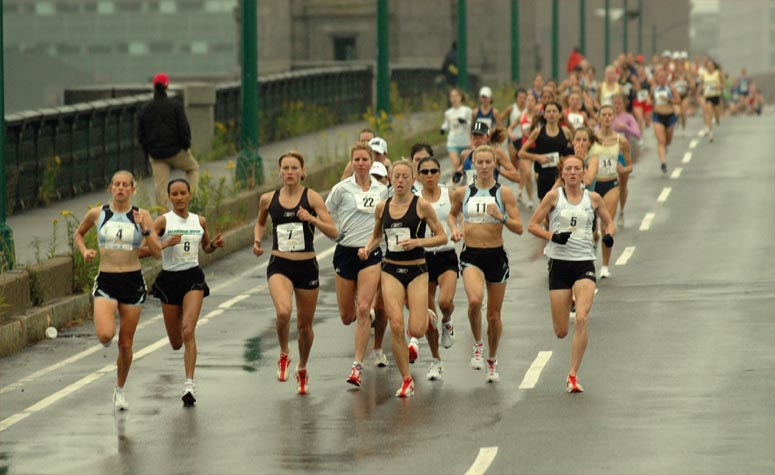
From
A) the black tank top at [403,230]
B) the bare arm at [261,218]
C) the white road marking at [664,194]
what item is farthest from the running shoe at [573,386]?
the white road marking at [664,194]

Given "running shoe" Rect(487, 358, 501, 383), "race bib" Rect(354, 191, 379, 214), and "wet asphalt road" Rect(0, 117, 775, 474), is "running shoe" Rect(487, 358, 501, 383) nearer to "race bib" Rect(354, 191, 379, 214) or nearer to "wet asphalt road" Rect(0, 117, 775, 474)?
"wet asphalt road" Rect(0, 117, 775, 474)

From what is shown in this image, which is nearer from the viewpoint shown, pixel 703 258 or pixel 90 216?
pixel 90 216

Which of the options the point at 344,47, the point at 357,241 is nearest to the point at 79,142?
the point at 357,241

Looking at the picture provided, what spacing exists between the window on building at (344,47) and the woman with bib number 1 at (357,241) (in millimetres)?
64792

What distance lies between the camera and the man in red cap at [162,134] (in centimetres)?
2516

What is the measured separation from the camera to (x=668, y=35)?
14625cm

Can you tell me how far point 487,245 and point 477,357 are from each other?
41.7 inches

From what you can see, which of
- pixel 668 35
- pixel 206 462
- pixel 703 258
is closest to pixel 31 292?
pixel 206 462

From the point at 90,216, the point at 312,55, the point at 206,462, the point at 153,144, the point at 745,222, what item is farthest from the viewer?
the point at 312,55

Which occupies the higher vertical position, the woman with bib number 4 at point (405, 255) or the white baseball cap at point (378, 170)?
the white baseball cap at point (378, 170)

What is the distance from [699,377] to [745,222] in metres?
12.4

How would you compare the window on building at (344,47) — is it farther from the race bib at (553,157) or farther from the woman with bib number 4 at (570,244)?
the woman with bib number 4 at (570,244)

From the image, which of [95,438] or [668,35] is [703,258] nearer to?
[95,438]

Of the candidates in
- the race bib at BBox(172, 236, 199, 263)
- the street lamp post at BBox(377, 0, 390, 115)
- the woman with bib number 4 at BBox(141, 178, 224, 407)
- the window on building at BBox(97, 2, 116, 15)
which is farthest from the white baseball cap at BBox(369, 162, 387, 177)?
the window on building at BBox(97, 2, 116, 15)
